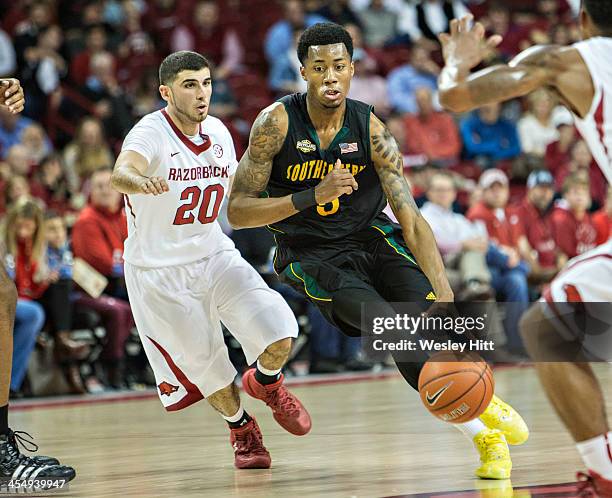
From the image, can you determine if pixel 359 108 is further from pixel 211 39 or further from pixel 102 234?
pixel 211 39

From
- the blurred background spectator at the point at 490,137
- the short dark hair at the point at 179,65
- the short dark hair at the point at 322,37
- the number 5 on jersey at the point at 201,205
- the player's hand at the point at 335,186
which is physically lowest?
the blurred background spectator at the point at 490,137

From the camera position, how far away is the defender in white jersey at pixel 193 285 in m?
6.61

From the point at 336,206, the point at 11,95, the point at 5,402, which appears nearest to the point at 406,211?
the point at 336,206

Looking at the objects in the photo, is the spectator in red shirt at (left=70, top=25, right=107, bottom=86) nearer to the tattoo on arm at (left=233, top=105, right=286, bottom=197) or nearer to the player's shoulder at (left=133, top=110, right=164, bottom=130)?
the player's shoulder at (left=133, top=110, right=164, bottom=130)

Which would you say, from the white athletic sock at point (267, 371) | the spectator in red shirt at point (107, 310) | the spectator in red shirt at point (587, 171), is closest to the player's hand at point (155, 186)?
the white athletic sock at point (267, 371)

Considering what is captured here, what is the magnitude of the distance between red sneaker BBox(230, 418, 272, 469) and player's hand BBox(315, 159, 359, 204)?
149 cm

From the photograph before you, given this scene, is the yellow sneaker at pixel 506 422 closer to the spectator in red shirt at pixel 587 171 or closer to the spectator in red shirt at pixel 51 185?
the spectator in red shirt at pixel 51 185

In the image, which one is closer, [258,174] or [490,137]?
[258,174]

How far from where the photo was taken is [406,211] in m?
6.06

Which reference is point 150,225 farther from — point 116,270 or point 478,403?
point 116,270

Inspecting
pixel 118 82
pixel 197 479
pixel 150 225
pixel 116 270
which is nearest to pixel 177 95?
pixel 150 225

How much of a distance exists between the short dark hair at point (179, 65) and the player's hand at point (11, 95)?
3.98ft

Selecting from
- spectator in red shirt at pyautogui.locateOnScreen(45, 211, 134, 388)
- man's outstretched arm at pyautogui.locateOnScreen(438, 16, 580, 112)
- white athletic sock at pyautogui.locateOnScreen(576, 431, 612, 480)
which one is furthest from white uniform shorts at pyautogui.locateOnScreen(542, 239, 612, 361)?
spectator in red shirt at pyautogui.locateOnScreen(45, 211, 134, 388)

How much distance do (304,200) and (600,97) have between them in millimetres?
1885
